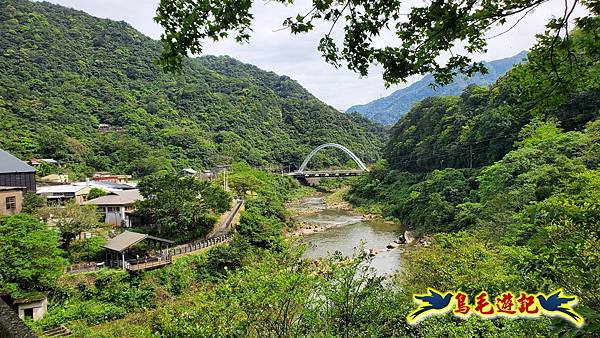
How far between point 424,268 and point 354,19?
9244mm

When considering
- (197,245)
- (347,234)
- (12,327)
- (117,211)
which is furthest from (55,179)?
(12,327)

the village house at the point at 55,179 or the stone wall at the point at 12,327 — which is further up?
the stone wall at the point at 12,327

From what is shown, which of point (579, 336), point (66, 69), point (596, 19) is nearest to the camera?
point (579, 336)

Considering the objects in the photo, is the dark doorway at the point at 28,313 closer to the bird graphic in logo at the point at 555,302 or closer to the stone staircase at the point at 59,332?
the stone staircase at the point at 59,332

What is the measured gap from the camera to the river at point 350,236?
1939cm

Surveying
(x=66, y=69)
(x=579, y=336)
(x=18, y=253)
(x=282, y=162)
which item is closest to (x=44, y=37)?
(x=66, y=69)

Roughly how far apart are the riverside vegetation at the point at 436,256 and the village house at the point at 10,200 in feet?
14.1

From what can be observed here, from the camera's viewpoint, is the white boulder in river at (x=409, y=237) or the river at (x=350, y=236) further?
the white boulder in river at (x=409, y=237)

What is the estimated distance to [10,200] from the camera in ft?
52.8

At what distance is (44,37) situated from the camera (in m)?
54.3

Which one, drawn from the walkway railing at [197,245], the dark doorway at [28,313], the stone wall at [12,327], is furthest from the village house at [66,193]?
the stone wall at [12,327]

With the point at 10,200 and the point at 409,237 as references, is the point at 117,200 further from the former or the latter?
the point at 409,237

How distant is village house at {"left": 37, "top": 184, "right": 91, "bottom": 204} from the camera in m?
21.3

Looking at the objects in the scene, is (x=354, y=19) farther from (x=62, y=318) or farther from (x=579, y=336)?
(x=62, y=318)
